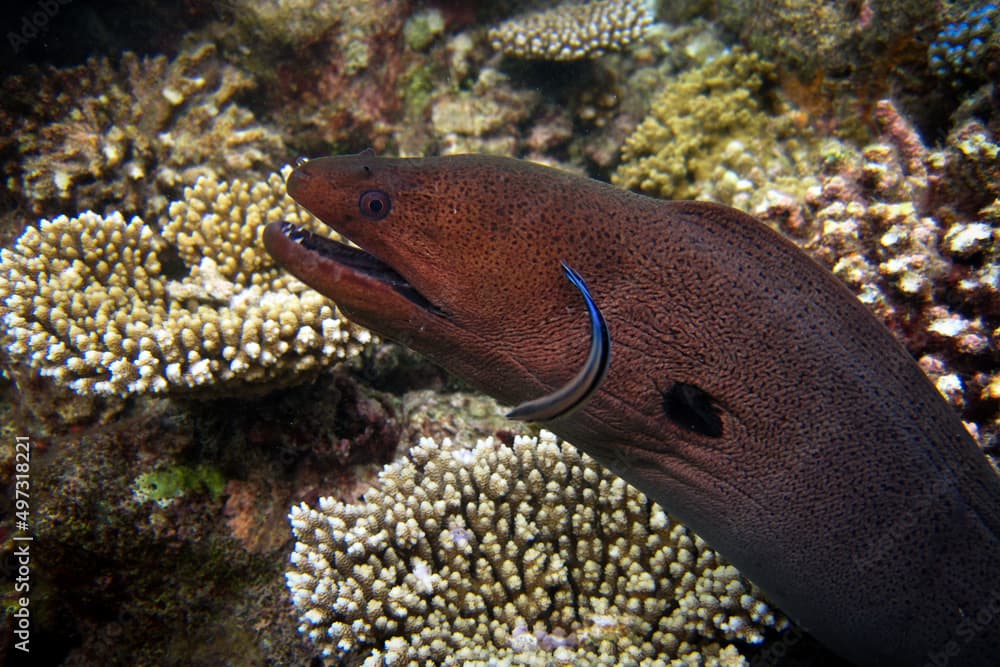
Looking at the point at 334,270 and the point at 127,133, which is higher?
the point at 334,270

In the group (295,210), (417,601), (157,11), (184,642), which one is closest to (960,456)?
(417,601)

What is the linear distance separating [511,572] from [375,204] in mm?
1921

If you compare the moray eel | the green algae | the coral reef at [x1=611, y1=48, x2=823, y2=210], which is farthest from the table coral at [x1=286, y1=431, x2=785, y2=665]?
the coral reef at [x1=611, y1=48, x2=823, y2=210]

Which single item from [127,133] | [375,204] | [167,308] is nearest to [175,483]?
[167,308]

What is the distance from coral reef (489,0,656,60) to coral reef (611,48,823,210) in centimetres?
66

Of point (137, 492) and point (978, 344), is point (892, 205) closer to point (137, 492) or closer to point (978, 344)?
point (978, 344)

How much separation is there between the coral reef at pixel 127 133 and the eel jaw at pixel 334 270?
294 centimetres

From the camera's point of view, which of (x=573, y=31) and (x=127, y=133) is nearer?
(x=127, y=133)

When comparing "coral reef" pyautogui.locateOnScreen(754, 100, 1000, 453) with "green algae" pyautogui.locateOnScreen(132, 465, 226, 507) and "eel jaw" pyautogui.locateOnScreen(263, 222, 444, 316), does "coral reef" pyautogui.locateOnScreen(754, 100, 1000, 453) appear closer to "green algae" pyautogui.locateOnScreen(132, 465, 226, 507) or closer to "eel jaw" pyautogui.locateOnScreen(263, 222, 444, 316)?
"eel jaw" pyautogui.locateOnScreen(263, 222, 444, 316)

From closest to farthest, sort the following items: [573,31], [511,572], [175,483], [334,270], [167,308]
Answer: [334,270] < [511,572] < [175,483] < [167,308] < [573,31]

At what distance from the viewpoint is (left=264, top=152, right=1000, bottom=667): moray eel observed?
190 centimetres

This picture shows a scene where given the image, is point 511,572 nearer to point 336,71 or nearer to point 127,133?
point 336,71

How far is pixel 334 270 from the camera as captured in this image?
6.29 feet

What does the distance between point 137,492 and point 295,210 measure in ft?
7.28
